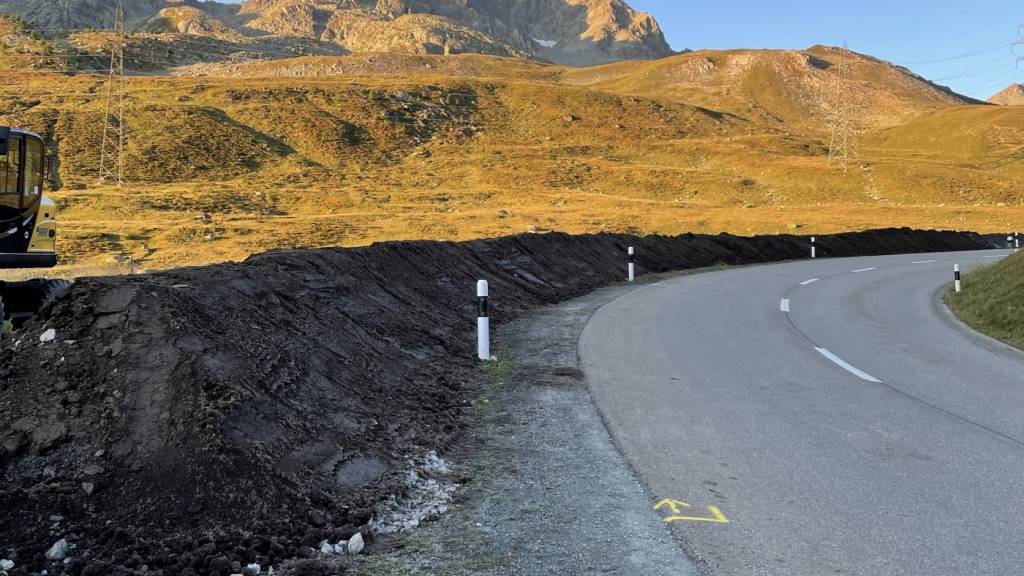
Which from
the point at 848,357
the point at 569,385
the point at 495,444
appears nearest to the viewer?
the point at 495,444

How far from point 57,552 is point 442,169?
235 feet

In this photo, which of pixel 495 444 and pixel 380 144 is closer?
pixel 495 444

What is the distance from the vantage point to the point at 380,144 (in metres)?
82.6

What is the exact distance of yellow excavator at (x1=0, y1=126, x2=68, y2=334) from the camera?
10453mm

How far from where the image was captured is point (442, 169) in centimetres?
7369

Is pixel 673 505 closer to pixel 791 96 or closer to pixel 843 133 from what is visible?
pixel 843 133

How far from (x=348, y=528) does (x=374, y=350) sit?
403cm

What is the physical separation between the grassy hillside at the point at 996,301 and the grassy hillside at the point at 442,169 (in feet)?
72.7

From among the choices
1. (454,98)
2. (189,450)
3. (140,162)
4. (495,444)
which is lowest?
(495,444)

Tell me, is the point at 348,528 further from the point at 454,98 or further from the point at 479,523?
the point at 454,98

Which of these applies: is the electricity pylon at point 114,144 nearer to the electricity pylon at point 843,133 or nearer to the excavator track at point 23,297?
the excavator track at point 23,297

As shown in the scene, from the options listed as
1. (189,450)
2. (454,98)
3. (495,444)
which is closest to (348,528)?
(189,450)

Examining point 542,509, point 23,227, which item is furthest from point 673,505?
point 23,227

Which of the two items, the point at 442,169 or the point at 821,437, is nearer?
the point at 821,437
